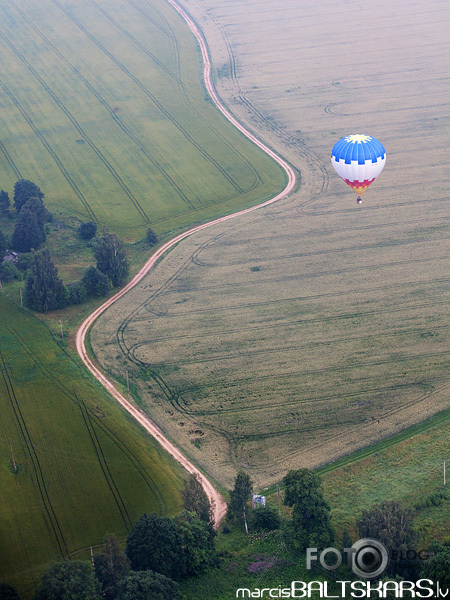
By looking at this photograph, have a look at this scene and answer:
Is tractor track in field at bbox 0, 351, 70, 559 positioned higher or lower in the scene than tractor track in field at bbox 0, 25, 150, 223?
lower

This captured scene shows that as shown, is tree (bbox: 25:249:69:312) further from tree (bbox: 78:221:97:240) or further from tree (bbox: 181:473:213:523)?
tree (bbox: 181:473:213:523)

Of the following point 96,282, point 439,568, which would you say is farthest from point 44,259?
point 439,568

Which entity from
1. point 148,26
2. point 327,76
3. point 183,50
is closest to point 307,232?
point 327,76

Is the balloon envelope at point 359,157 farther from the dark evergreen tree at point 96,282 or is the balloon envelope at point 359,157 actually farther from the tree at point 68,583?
the tree at point 68,583

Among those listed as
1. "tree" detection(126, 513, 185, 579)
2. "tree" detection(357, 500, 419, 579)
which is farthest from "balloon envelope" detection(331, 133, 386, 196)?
"tree" detection(126, 513, 185, 579)

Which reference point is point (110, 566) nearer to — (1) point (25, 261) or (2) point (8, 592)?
(2) point (8, 592)

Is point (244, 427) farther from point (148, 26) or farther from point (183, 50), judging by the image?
point (148, 26)
